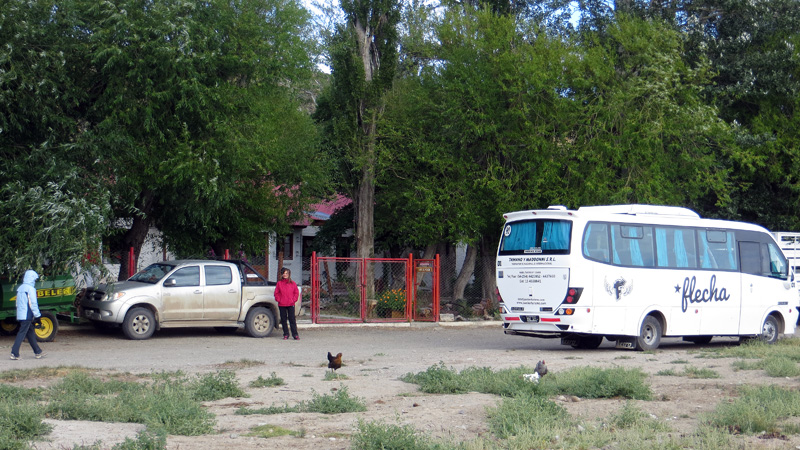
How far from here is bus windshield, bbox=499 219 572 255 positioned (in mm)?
16922

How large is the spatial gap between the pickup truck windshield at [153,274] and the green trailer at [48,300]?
181 centimetres

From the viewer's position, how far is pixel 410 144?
25.2 m

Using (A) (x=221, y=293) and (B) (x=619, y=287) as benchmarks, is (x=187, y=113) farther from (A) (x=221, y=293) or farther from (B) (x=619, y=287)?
(B) (x=619, y=287)

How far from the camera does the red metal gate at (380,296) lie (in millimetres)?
23469

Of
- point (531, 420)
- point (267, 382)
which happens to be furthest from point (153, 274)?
point (531, 420)

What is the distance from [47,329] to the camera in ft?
57.6

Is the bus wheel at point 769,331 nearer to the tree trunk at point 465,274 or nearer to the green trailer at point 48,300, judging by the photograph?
the tree trunk at point 465,274

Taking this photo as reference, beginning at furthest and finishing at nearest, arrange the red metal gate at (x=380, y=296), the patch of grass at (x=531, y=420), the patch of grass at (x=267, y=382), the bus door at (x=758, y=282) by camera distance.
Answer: the red metal gate at (x=380, y=296)
the bus door at (x=758, y=282)
the patch of grass at (x=267, y=382)
the patch of grass at (x=531, y=420)

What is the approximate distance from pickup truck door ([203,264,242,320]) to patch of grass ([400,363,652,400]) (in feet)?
27.1

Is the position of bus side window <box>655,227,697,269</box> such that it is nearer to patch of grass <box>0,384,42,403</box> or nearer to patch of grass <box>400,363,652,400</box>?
patch of grass <box>400,363,652,400</box>

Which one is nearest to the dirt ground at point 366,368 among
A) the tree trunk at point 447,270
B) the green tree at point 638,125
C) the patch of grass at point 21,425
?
the patch of grass at point 21,425

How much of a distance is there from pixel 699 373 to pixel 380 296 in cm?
1245

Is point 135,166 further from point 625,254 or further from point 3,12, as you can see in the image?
point 625,254

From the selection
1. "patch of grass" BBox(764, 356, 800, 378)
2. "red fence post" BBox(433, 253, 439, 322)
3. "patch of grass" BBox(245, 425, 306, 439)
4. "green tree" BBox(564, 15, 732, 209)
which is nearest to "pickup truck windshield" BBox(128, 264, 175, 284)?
"red fence post" BBox(433, 253, 439, 322)
